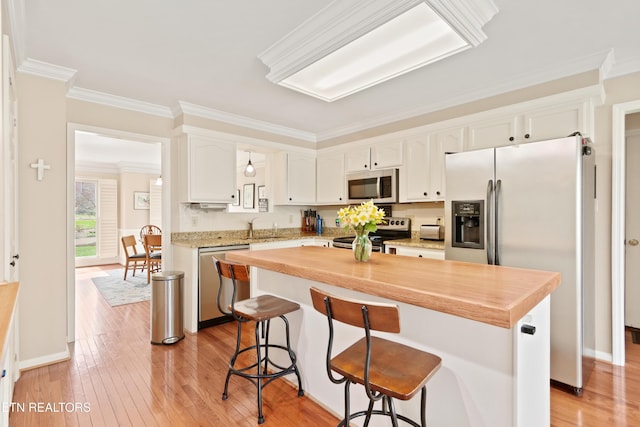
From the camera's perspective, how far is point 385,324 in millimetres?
1172

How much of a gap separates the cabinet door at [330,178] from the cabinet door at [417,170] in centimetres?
104

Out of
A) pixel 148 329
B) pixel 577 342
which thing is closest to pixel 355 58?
pixel 577 342

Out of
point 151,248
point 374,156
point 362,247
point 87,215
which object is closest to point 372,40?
point 362,247

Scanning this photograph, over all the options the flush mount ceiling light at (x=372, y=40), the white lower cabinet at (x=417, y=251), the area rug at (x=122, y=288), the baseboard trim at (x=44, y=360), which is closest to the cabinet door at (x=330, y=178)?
the white lower cabinet at (x=417, y=251)

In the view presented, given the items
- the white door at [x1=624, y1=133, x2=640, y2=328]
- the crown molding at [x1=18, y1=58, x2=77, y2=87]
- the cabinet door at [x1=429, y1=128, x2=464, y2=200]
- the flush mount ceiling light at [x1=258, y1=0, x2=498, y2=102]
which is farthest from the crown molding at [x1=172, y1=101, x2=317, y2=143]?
the white door at [x1=624, y1=133, x2=640, y2=328]

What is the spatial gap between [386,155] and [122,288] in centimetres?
468

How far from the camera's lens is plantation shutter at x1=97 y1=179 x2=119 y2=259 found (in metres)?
7.61

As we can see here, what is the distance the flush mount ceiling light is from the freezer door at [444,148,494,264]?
964 mm

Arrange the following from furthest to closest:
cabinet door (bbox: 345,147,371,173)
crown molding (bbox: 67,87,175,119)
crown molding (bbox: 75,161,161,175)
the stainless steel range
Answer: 1. crown molding (bbox: 75,161,161,175)
2. cabinet door (bbox: 345,147,371,173)
3. the stainless steel range
4. crown molding (bbox: 67,87,175,119)

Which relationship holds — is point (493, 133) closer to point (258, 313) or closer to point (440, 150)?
point (440, 150)

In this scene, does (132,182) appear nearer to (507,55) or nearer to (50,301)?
(50,301)

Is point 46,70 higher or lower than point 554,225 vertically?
higher

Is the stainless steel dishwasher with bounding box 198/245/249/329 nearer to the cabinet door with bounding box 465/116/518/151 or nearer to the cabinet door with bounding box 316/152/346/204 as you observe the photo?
the cabinet door with bounding box 316/152/346/204

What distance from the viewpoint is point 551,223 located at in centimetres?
229
